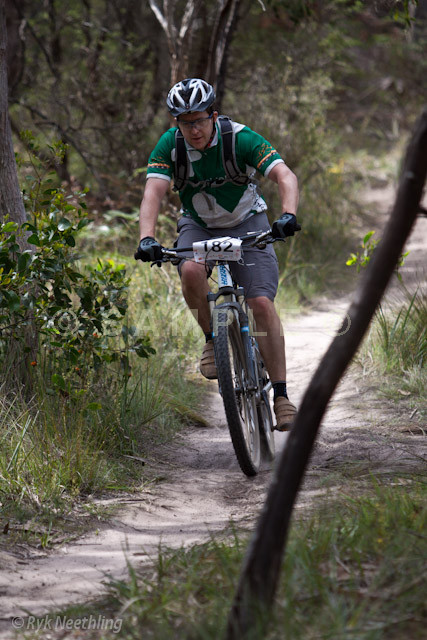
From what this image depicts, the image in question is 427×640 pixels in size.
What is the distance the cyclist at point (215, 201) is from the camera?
409 centimetres

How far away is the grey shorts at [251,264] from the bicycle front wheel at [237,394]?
29cm

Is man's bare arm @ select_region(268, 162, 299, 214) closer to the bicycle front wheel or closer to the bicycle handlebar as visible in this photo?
the bicycle handlebar

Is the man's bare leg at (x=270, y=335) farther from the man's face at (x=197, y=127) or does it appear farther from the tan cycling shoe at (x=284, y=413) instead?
the man's face at (x=197, y=127)

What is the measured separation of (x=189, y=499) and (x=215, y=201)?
169 centimetres

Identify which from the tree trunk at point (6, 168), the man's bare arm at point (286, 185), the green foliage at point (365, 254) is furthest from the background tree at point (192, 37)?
the man's bare arm at point (286, 185)

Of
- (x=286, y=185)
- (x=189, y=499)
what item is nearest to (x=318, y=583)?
(x=189, y=499)

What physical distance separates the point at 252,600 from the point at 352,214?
987 centimetres

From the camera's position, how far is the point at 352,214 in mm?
11375

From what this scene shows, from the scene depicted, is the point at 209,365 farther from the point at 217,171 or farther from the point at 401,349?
the point at 401,349

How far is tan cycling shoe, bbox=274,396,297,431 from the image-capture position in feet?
14.0

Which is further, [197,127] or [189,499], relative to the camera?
[197,127]

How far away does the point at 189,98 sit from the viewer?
4.04m

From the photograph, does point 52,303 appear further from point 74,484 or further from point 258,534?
point 258,534

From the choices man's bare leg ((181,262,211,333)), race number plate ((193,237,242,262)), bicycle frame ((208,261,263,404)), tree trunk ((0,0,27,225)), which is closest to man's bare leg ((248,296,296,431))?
bicycle frame ((208,261,263,404))
